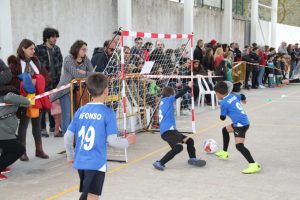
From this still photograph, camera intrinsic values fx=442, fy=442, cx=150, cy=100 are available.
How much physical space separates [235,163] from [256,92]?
38.1 ft

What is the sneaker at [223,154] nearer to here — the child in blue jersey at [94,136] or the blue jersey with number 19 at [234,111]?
the blue jersey with number 19 at [234,111]

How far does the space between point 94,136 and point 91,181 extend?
40 cm

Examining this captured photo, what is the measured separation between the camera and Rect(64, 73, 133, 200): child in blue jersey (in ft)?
12.5

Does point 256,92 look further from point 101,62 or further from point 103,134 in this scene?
point 103,134

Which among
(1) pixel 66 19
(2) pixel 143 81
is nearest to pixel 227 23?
(1) pixel 66 19

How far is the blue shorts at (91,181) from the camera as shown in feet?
12.6

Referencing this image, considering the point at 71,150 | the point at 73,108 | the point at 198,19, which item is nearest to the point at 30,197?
the point at 71,150

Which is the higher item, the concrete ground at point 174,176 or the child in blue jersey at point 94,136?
the child in blue jersey at point 94,136

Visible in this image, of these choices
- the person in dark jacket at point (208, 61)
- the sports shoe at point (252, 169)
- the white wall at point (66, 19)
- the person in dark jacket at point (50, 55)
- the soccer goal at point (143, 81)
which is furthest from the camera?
the person in dark jacket at point (208, 61)

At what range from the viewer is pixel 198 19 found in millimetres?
20188

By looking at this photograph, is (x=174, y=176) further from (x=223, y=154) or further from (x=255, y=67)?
(x=255, y=67)

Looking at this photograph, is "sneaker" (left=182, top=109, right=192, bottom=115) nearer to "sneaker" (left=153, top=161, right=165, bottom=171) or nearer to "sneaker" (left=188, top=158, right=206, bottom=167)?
"sneaker" (left=188, top=158, right=206, bottom=167)

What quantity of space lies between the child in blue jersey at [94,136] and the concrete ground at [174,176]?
1499 millimetres

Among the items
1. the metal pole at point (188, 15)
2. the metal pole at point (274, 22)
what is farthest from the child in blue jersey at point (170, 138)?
the metal pole at point (274, 22)
